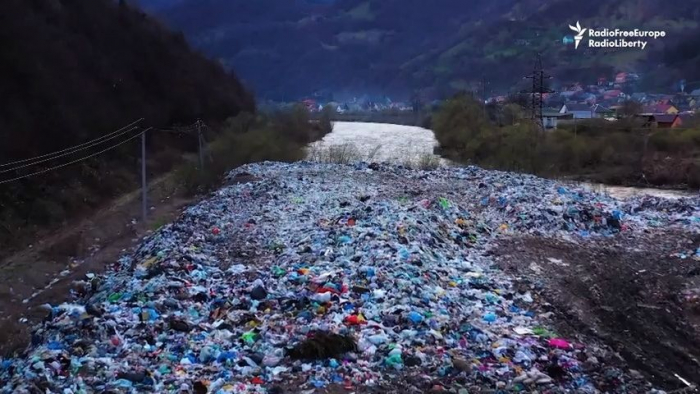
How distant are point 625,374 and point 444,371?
5.21ft

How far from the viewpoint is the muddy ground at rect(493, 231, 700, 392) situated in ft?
19.3

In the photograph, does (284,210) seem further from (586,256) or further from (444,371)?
(444,371)

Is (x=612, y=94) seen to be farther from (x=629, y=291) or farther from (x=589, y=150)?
(x=629, y=291)

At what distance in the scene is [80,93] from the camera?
71.1ft

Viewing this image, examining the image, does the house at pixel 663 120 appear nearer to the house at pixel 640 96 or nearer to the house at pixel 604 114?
the house at pixel 604 114

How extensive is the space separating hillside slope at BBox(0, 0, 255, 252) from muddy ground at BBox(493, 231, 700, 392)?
10.3 metres

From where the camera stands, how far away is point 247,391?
466 cm

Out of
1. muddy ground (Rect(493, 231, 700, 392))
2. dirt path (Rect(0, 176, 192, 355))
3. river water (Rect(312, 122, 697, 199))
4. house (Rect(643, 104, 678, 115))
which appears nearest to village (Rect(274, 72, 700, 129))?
house (Rect(643, 104, 678, 115))

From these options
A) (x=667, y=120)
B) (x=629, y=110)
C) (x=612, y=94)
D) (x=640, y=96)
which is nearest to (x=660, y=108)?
(x=667, y=120)

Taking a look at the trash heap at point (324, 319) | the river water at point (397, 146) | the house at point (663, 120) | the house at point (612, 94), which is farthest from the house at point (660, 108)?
the trash heap at point (324, 319)

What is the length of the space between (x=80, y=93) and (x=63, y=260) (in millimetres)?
11713

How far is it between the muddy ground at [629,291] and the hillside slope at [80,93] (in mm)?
10333

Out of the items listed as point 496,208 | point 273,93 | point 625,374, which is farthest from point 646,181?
point 273,93

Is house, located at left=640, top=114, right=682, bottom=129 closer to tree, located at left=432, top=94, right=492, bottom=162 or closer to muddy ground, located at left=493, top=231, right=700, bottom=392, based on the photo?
tree, located at left=432, top=94, right=492, bottom=162
